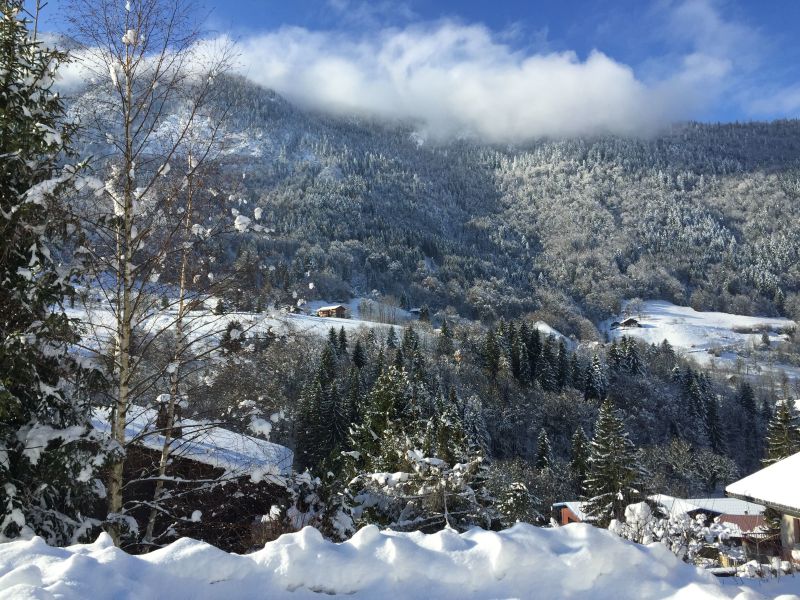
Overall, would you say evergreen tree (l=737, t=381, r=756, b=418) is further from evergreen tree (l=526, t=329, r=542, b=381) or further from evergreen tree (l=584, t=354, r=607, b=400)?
evergreen tree (l=526, t=329, r=542, b=381)

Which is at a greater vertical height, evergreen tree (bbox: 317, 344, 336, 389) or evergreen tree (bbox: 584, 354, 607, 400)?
evergreen tree (bbox: 317, 344, 336, 389)

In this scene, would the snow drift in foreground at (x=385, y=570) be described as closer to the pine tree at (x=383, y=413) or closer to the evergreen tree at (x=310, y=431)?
the pine tree at (x=383, y=413)

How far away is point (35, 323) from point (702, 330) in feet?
544

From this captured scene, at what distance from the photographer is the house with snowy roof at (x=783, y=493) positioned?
7863 millimetres

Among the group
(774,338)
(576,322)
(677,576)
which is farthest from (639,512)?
(774,338)

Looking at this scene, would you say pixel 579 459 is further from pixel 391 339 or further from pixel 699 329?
pixel 699 329

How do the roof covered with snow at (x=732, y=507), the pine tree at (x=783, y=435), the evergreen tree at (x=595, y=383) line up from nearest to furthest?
the pine tree at (x=783, y=435), the roof covered with snow at (x=732, y=507), the evergreen tree at (x=595, y=383)

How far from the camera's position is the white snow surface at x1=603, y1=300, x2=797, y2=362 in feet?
441

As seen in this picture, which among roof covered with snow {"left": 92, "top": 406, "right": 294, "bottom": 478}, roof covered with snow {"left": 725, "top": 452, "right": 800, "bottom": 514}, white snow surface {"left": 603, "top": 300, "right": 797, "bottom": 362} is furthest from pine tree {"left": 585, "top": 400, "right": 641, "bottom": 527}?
white snow surface {"left": 603, "top": 300, "right": 797, "bottom": 362}

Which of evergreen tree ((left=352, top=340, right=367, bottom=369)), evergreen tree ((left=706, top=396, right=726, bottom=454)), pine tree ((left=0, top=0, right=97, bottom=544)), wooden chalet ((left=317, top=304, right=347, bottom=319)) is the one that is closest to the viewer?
pine tree ((left=0, top=0, right=97, bottom=544))

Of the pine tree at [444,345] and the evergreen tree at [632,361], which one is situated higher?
the pine tree at [444,345]

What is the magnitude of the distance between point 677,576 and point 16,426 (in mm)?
6847

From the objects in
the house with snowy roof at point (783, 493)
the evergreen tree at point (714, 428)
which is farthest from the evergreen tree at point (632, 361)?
the house with snowy roof at point (783, 493)

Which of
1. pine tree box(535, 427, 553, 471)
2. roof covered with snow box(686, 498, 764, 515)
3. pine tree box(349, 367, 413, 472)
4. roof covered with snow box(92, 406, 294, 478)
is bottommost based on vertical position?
pine tree box(535, 427, 553, 471)
